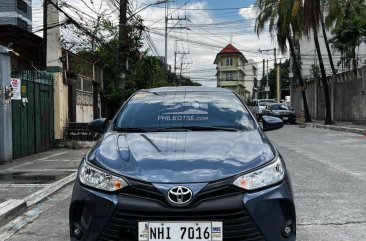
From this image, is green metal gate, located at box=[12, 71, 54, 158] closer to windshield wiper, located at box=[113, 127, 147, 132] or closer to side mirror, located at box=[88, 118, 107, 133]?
side mirror, located at box=[88, 118, 107, 133]

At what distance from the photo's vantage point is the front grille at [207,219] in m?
3.57

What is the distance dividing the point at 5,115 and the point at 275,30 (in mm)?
27940

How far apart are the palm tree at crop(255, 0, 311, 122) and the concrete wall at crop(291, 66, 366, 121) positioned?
2.31m

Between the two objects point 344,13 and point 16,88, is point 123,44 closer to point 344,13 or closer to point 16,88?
point 16,88

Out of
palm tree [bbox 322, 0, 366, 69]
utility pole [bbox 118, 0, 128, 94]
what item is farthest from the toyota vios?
palm tree [bbox 322, 0, 366, 69]

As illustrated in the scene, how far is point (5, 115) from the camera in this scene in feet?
39.0

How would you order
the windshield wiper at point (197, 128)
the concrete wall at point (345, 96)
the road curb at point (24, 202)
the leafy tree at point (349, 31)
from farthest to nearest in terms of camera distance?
the leafy tree at point (349, 31), the concrete wall at point (345, 96), the road curb at point (24, 202), the windshield wiper at point (197, 128)

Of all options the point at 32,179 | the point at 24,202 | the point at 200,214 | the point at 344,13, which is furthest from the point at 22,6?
the point at 200,214

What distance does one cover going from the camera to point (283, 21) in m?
A: 33.2

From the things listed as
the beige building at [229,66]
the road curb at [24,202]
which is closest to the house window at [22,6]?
the beige building at [229,66]

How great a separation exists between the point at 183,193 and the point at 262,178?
644 mm

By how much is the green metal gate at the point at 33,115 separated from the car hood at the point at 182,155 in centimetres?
903

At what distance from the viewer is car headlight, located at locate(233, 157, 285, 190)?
12.1 feet

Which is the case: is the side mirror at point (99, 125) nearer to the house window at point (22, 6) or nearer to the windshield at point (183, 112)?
the windshield at point (183, 112)
